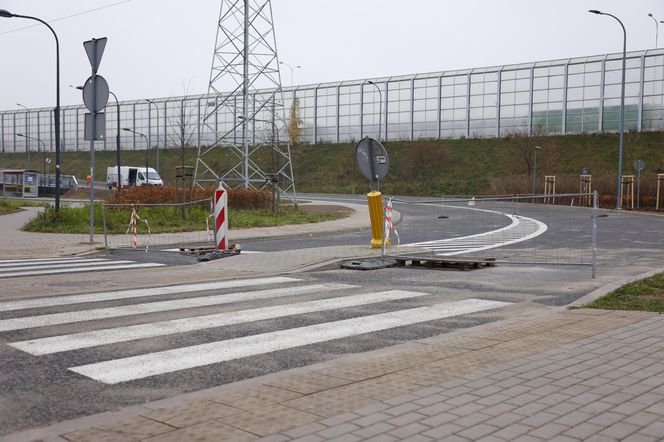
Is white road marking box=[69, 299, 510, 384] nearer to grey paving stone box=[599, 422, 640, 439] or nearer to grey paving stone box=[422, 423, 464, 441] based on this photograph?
grey paving stone box=[422, 423, 464, 441]

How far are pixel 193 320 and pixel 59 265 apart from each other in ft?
23.9

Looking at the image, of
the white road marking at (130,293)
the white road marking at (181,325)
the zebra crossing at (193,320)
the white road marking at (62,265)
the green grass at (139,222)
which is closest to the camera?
the zebra crossing at (193,320)

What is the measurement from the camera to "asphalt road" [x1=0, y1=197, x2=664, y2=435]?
5375 millimetres

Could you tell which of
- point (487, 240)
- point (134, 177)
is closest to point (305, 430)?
point (487, 240)

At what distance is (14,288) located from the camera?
403 inches

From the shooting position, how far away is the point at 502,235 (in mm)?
22453

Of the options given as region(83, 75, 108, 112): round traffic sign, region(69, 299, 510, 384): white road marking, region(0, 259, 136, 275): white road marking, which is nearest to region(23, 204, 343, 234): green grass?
region(83, 75, 108, 112): round traffic sign

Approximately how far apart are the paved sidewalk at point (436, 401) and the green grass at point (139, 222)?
17654 millimetres

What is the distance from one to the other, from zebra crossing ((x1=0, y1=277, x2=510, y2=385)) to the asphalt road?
0.05 ft

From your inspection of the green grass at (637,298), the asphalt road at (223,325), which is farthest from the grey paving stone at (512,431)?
the green grass at (637,298)

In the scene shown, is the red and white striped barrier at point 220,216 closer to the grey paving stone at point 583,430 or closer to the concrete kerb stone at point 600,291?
the concrete kerb stone at point 600,291

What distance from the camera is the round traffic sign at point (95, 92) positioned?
55.6 ft

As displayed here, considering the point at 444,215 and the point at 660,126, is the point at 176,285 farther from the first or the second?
the point at 660,126

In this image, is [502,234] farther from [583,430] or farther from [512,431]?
[512,431]
